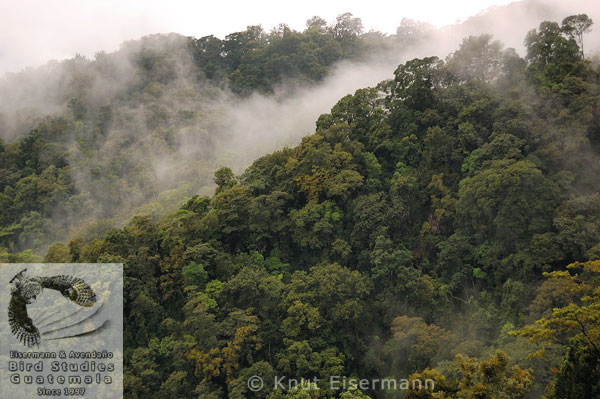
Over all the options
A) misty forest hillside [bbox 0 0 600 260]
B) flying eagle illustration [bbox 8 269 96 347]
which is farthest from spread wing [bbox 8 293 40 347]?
misty forest hillside [bbox 0 0 600 260]

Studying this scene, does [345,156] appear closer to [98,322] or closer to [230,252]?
[230,252]

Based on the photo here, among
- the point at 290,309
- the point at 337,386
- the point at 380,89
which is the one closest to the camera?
the point at 337,386

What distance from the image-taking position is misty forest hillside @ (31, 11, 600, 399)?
15.3m

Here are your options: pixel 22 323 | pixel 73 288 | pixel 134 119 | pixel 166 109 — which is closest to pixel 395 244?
pixel 73 288

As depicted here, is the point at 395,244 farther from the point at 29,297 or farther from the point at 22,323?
the point at 22,323

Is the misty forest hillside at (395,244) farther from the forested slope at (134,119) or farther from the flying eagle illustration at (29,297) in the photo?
the forested slope at (134,119)

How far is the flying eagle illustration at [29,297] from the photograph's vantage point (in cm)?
1040

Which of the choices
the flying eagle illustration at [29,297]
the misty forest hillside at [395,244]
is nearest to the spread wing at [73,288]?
the flying eagle illustration at [29,297]

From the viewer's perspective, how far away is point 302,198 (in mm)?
21391

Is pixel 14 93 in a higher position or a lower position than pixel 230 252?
higher

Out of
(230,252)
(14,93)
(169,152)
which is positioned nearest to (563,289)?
(230,252)

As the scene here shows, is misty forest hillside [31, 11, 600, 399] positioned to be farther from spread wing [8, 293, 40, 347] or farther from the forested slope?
the forested slope

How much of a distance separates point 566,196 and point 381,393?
8.65 meters

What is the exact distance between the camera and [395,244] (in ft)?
63.7
